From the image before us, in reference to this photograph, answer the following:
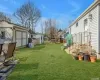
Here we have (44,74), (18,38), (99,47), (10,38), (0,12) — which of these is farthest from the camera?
(0,12)

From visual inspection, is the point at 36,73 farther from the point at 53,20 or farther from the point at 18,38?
the point at 53,20

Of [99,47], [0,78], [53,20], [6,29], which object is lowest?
[0,78]

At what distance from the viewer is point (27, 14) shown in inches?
1805

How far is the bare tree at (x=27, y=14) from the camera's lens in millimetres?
45875

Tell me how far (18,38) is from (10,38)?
8.63 feet

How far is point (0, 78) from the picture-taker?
22.8 feet

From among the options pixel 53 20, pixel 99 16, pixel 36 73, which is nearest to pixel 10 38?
pixel 99 16

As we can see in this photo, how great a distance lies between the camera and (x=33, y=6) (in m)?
47.1

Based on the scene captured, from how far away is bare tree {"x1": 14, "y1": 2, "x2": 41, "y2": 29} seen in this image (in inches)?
1806

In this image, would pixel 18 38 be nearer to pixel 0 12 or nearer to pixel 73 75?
pixel 73 75

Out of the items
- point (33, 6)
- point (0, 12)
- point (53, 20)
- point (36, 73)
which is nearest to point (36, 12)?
point (33, 6)

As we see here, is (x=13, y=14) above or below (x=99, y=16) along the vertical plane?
above

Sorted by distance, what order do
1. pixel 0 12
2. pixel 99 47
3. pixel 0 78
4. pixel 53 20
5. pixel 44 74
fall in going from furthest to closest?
1. pixel 53 20
2. pixel 0 12
3. pixel 99 47
4. pixel 44 74
5. pixel 0 78

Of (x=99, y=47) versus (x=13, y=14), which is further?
(x=13, y=14)
